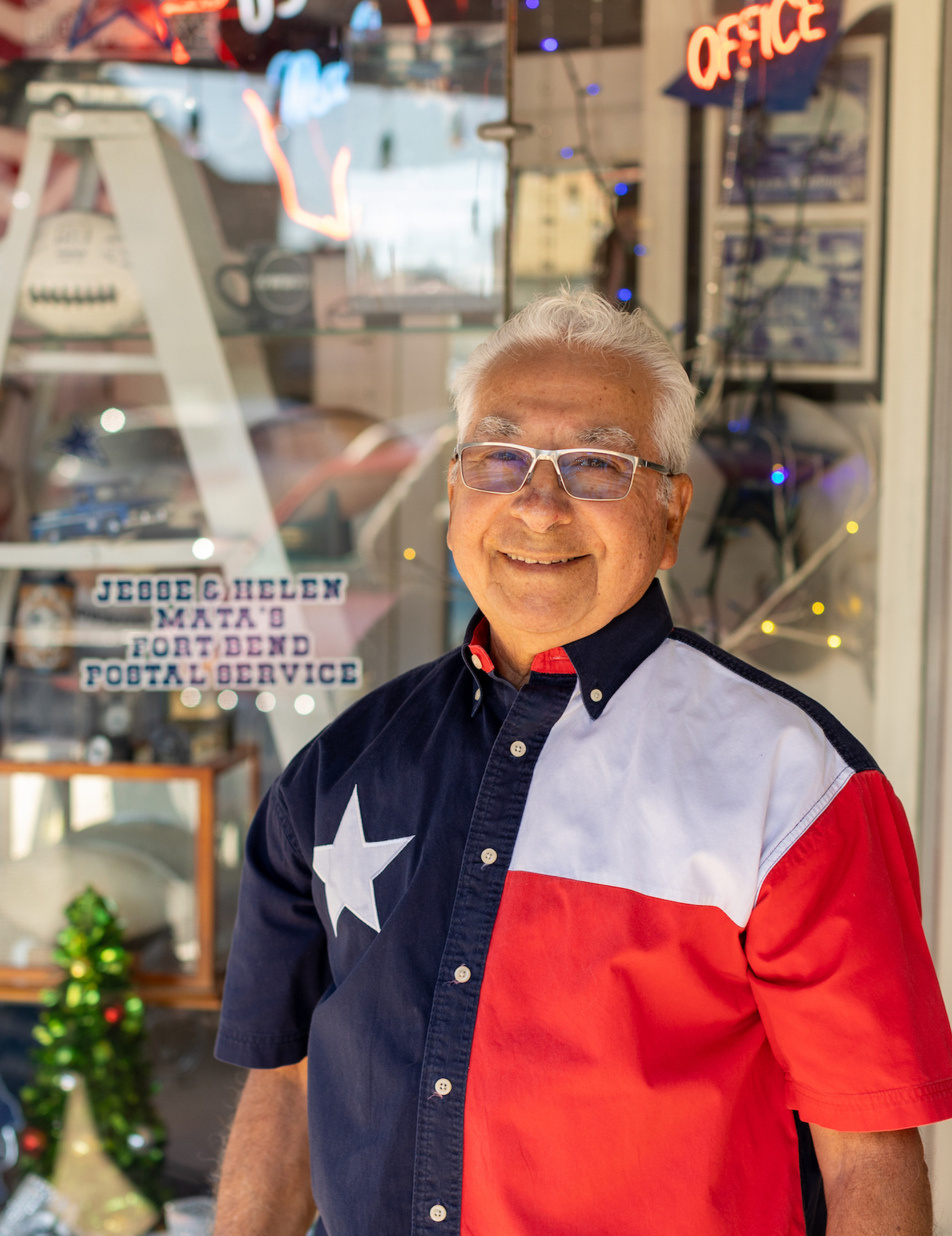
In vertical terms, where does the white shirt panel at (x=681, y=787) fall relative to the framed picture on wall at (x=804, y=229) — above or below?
below

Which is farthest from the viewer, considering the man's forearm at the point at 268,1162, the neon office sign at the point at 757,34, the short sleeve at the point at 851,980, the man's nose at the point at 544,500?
the neon office sign at the point at 757,34

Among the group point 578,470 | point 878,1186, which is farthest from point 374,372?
point 878,1186

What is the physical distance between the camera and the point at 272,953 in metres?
1.38

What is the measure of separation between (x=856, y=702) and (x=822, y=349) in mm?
A: 810

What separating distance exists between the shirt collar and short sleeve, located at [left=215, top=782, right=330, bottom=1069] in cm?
33

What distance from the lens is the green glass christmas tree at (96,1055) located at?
2.36 metres

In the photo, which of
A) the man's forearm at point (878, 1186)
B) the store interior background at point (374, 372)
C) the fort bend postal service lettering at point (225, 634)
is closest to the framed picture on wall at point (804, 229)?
the store interior background at point (374, 372)

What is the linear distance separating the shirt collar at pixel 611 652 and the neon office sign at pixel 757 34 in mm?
1618

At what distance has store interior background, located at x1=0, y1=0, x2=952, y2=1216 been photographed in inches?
92.5

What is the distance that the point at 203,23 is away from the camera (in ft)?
8.14

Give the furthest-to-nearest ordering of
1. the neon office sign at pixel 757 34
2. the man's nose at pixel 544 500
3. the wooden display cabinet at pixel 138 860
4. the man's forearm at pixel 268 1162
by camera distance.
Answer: the wooden display cabinet at pixel 138 860, the neon office sign at pixel 757 34, the man's forearm at pixel 268 1162, the man's nose at pixel 544 500

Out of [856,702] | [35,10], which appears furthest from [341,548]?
[35,10]

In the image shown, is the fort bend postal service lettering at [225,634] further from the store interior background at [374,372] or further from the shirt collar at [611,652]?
the shirt collar at [611,652]

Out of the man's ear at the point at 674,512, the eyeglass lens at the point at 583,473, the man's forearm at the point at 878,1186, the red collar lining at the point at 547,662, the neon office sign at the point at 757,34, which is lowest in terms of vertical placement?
the man's forearm at the point at 878,1186
